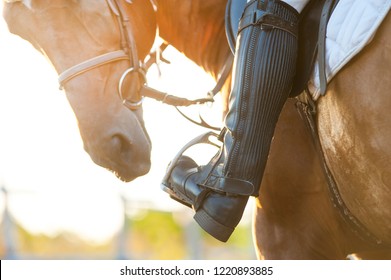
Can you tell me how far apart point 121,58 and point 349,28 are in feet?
5.13

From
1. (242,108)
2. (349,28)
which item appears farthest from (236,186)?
(349,28)

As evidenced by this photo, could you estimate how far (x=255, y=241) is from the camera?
4426 mm

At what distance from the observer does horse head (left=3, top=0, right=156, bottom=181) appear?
4320 mm

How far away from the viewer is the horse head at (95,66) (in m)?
4.32

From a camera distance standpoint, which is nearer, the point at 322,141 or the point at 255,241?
the point at 322,141

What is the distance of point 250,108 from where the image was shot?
360 centimetres

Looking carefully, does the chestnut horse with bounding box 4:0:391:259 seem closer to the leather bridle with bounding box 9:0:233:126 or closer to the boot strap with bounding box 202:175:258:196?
the leather bridle with bounding box 9:0:233:126

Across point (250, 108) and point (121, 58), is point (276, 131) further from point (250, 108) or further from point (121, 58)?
point (121, 58)

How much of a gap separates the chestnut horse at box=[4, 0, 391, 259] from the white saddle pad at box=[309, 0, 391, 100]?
0.05 metres
